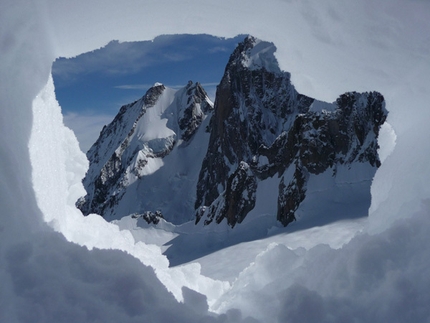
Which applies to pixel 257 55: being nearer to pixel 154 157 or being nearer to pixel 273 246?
pixel 154 157

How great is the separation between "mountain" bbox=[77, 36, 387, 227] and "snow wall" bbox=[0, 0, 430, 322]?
3.32m

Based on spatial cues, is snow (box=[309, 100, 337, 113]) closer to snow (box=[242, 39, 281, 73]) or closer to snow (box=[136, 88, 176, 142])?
snow (box=[242, 39, 281, 73])

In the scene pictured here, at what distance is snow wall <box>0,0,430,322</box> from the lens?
3135 millimetres

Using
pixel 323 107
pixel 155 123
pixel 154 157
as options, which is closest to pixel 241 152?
pixel 154 157

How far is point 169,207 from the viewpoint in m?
74.3

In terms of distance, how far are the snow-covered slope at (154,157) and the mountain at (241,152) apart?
0.74ft

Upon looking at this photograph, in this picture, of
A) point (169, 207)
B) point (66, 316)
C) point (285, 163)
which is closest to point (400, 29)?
point (66, 316)

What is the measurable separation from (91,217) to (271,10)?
3.93 metres

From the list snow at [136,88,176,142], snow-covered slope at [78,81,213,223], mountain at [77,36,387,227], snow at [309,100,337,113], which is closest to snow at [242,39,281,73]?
mountain at [77,36,387,227]

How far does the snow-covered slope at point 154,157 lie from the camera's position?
75.2 metres

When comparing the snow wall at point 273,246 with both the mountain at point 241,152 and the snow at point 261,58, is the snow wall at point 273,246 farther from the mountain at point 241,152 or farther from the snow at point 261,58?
the snow at point 261,58

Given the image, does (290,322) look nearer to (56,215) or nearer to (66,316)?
(66,316)

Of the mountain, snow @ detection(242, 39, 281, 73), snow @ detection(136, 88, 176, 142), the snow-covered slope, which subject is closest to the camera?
the mountain

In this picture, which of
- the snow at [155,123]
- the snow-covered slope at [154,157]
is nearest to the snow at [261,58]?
the snow-covered slope at [154,157]
